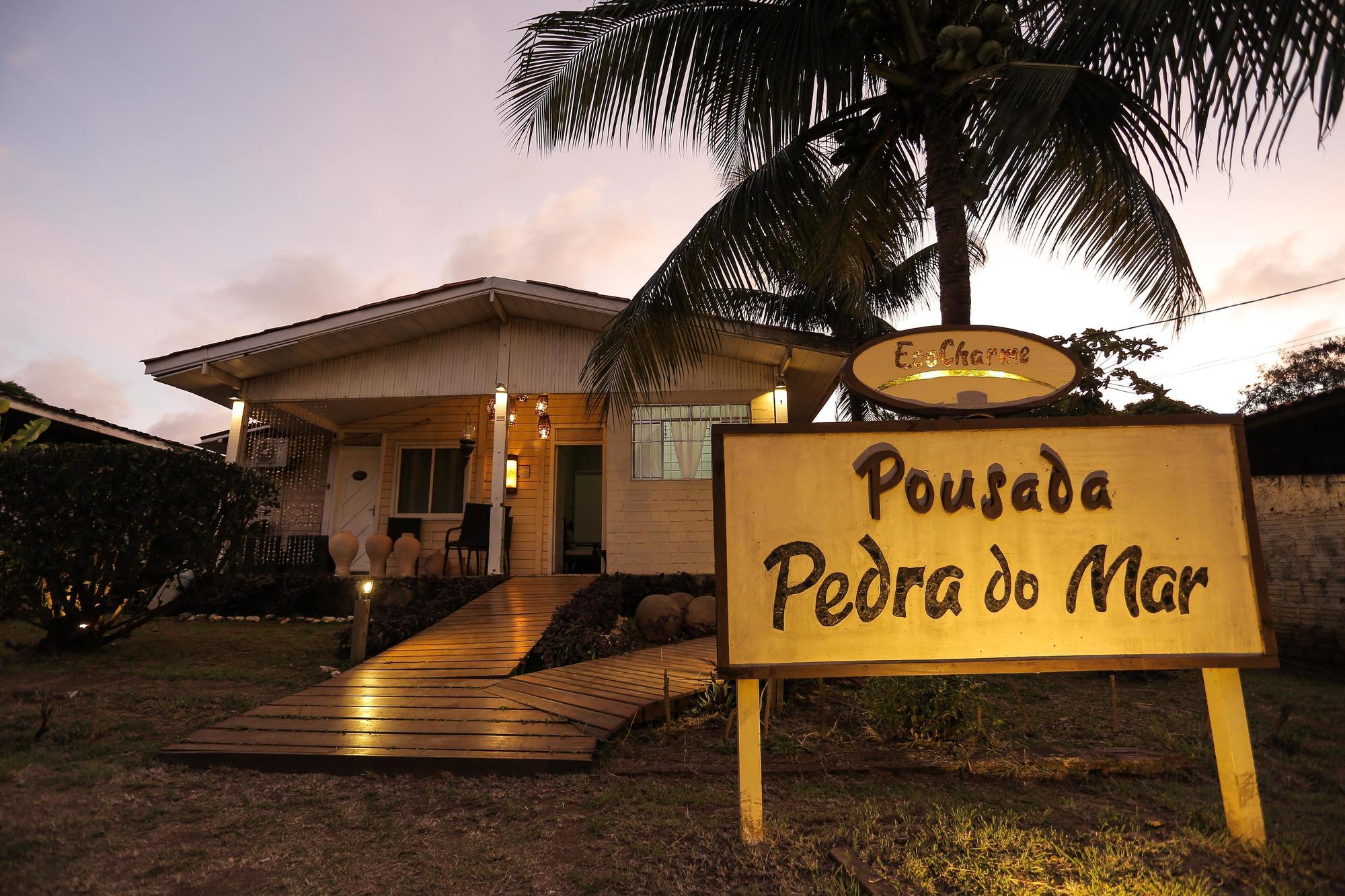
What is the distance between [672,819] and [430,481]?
9868mm

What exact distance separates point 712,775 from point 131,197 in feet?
50.4

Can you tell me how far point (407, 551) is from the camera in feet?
33.6

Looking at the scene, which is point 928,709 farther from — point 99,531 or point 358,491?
point 358,491

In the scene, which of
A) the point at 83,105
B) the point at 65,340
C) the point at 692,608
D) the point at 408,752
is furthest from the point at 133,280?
the point at 408,752

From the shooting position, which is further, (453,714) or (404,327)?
(404,327)

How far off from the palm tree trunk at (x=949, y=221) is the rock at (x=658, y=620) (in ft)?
15.2

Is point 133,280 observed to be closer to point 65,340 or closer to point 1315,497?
point 65,340

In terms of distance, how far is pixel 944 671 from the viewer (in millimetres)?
2641

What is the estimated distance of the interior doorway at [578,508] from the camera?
456 inches

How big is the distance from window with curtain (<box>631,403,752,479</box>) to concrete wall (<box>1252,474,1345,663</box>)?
6.22 metres

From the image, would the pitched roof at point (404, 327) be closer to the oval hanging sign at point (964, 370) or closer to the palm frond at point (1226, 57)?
the palm frond at point (1226, 57)

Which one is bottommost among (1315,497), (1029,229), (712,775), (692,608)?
(712,775)

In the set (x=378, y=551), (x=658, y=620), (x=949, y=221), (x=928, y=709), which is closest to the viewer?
(x=928, y=709)

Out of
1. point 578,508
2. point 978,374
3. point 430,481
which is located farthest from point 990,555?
point 578,508
